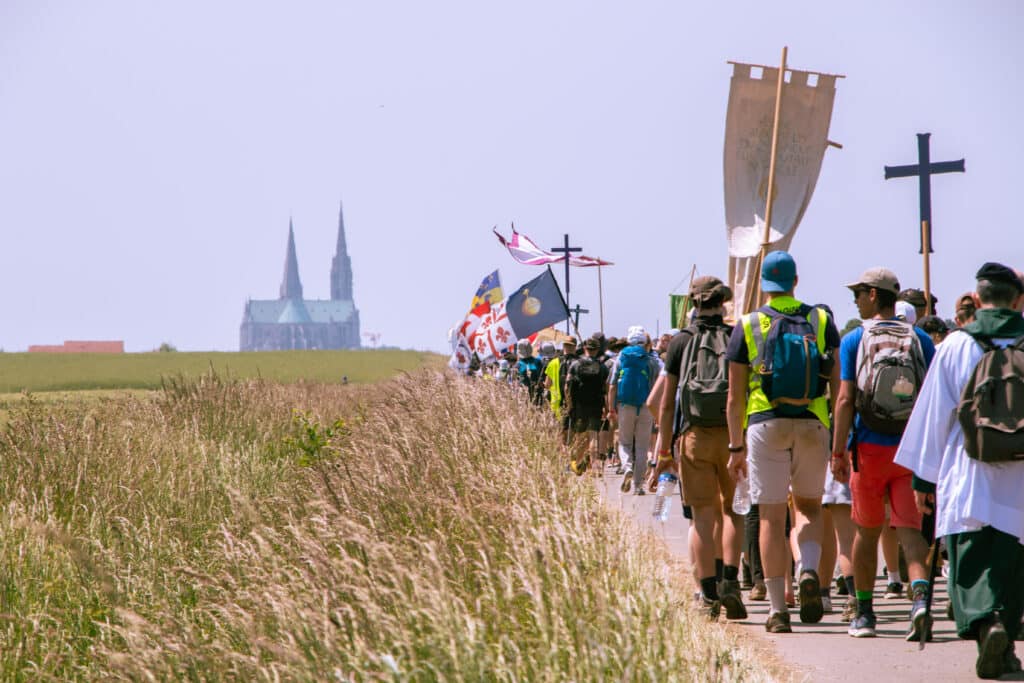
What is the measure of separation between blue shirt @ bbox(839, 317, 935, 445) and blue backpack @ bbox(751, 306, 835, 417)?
0.08 m

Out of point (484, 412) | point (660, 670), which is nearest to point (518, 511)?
point (660, 670)

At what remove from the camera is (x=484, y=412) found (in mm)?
11758

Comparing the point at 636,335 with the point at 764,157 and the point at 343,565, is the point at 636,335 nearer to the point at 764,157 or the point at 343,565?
the point at 764,157

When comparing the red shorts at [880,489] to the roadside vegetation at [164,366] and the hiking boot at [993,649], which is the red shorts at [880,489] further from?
the roadside vegetation at [164,366]

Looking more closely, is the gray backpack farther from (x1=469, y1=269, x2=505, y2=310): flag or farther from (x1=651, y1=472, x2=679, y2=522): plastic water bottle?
(x1=469, y1=269, x2=505, y2=310): flag

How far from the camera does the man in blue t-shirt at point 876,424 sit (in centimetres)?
738

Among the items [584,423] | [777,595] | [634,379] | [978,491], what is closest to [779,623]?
[777,595]

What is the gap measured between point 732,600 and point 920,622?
1215 mm

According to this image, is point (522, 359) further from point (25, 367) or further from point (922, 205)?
point (25, 367)

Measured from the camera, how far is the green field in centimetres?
8081

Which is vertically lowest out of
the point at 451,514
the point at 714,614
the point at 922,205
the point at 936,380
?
the point at 714,614

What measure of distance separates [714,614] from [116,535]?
3.53 meters

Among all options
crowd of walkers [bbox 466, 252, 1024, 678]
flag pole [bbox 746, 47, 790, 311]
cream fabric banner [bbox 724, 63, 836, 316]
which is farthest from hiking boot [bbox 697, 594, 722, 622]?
cream fabric banner [bbox 724, 63, 836, 316]

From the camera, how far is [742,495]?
7.78 metres
